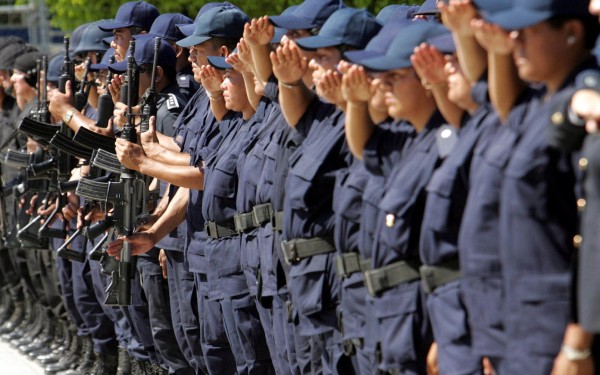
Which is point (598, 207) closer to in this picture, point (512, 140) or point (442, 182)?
point (512, 140)

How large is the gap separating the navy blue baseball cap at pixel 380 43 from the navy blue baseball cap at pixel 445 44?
43cm

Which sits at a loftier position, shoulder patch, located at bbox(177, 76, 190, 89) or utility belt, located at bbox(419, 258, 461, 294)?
utility belt, located at bbox(419, 258, 461, 294)

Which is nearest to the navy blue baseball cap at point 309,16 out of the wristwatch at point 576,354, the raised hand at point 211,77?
the raised hand at point 211,77

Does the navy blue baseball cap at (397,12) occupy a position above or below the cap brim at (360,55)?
below

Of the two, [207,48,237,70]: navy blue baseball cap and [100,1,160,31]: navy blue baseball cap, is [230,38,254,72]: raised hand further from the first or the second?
[100,1,160,31]: navy blue baseball cap

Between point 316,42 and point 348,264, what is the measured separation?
104cm

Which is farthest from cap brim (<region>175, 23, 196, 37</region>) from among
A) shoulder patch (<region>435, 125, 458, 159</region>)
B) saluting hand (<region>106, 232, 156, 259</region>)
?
shoulder patch (<region>435, 125, 458, 159</region>)

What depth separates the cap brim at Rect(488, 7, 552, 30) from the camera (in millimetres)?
4887

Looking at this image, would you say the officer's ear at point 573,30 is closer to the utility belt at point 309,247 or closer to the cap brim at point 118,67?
the utility belt at point 309,247

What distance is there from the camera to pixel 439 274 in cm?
557

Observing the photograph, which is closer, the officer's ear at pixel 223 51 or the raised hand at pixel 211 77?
the raised hand at pixel 211 77

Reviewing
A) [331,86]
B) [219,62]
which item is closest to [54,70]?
[219,62]

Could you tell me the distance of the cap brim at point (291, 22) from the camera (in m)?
7.29

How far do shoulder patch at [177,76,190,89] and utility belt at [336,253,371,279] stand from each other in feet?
12.9
